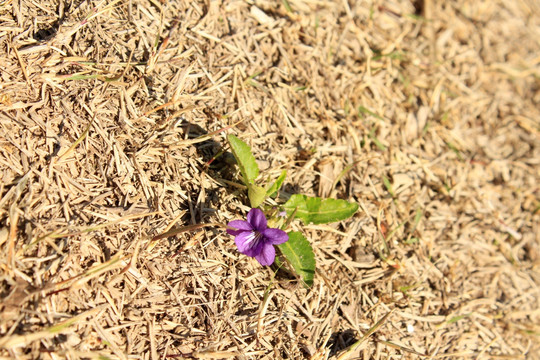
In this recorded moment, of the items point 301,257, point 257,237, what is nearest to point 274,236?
point 257,237

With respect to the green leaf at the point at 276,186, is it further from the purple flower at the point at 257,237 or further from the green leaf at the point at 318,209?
the purple flower at the point at 257,237

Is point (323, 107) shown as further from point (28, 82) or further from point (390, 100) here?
point (28, 82)

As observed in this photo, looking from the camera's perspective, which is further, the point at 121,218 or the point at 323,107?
the point at 323,107

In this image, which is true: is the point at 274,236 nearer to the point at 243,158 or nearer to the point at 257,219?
the point at 257,219

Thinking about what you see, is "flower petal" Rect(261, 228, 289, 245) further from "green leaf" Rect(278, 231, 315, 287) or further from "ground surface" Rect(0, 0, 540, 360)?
"ground surface" Rect(0, 0, 540, 360)

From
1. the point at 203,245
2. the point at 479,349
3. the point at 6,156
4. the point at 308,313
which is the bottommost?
the point at 479,349

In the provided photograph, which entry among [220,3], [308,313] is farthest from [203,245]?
[220,3]

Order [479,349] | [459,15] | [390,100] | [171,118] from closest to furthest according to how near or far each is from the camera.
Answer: [171,118] < [479,349] < [390,100] < [459,15]
